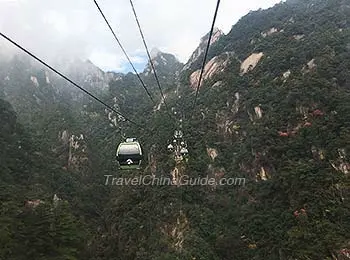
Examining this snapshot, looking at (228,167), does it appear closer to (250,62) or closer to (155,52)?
(250,62)

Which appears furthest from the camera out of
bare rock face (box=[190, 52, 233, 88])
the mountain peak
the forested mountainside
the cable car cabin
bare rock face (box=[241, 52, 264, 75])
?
the mountain peak

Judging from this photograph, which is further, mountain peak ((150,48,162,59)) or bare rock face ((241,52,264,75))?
mountain peak ((150,48,162,59))

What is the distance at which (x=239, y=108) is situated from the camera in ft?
198

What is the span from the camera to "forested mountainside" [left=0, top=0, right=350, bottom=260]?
113ft

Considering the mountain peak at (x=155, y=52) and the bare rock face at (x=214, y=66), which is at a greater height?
the mountain peak at (x=155, y=52)

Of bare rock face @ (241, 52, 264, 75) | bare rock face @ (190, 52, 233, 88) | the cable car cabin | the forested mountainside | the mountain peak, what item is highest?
the mountain peak

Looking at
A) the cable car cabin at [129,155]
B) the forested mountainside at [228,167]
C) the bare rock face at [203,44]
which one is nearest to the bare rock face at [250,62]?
the forested mountainside at [228,167]

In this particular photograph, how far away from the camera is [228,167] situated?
52906 millimetres

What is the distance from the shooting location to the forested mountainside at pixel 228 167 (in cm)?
3450

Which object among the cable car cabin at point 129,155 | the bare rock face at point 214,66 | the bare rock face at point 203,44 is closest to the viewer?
the cable car cabin at point 129,155

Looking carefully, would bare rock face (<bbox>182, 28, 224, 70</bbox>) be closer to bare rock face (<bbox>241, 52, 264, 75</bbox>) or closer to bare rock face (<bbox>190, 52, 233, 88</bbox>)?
bare rock face (<bbox>190, 52, 233, 88</bbox>)

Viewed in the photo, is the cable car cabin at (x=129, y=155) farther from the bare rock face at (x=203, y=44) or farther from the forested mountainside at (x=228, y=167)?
the bare rock face at (x=203, y=44)

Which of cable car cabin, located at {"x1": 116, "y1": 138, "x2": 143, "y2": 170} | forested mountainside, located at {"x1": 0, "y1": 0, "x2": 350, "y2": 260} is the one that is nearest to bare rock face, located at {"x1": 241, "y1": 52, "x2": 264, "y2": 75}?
forested mountainside, located at {"x1": 0, "y1": 0, "x2": 350, "y2": 260}

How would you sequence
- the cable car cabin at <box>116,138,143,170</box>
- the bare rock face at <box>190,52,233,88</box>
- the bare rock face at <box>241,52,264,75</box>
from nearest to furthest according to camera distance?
the cable car cabin at <box>116,138,143,170</box> → the bare rock face at <box>241,52,264,75</box> → the bare rock face at <box>190,52,233,88</box>
